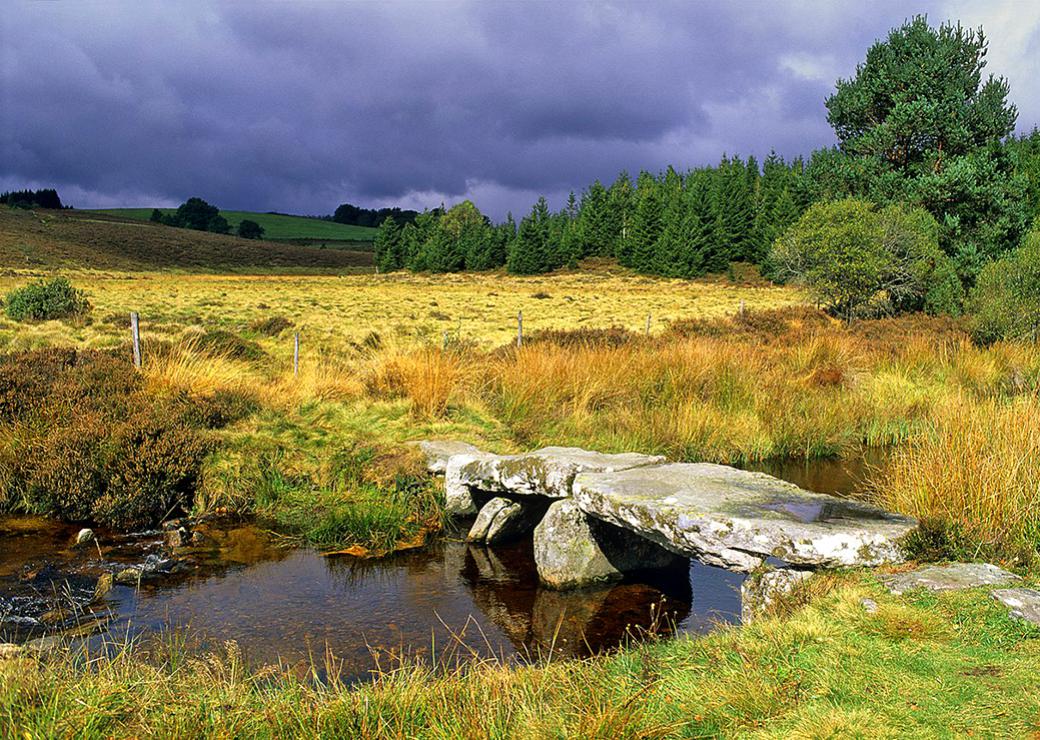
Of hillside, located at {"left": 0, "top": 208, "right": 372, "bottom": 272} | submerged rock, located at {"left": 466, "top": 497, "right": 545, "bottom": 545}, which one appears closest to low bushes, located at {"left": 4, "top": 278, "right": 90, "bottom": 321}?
submerged rock, located at {"left": 466, "top": 497, "right": 545, "bottom": 545}

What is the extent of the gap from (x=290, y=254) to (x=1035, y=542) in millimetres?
90747

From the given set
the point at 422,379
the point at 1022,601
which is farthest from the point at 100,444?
the point at 1022,601

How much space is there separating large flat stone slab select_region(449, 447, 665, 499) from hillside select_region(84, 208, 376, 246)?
115m

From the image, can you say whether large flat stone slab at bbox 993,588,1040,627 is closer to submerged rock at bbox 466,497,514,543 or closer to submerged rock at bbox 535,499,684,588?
submerged rock at bbox 535,499,684,588

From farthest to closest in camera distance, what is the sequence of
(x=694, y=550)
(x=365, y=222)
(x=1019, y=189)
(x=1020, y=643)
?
1. (x=365, y=222)
2. (x=1019, y=189)
3. (x=694, y=550)
4. (x=1020, y=643)

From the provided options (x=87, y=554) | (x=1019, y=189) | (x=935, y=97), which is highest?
(x=935, y=97)

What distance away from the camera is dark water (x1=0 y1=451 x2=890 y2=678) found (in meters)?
6.10

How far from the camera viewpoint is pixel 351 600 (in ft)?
22.9

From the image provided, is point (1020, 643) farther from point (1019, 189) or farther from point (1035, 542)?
point (1019, 189)

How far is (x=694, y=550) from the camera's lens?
611 cm

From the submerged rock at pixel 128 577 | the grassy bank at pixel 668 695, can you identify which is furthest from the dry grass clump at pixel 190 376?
the grassy bank at pixel 668 695

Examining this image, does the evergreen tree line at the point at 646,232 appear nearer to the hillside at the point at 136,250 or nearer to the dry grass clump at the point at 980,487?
the hillside at the point at 136,250

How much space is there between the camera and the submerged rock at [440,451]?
32.3ft

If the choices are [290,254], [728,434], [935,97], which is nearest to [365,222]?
[290,254]
